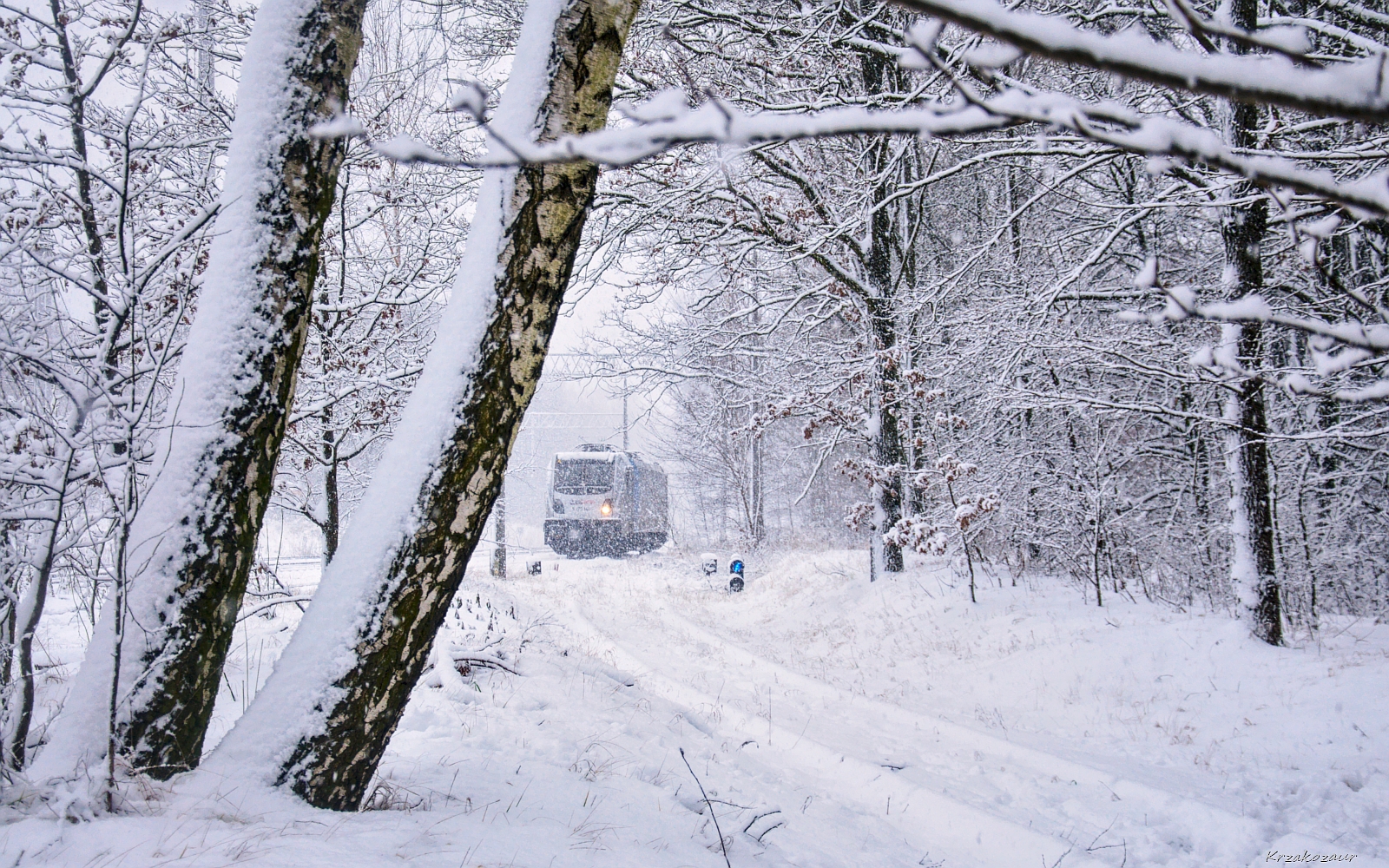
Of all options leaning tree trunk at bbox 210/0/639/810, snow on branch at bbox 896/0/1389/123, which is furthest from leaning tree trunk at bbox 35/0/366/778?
snow on branch at bbox 896/0/1389/123

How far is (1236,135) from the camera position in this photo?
17.5 feet

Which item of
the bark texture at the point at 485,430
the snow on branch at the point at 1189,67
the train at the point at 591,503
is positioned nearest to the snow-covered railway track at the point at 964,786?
the bark texture at the point at 485,430

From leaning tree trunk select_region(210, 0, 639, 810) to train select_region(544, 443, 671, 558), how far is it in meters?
17.4

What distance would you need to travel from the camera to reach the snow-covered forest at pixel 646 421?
6.36ft

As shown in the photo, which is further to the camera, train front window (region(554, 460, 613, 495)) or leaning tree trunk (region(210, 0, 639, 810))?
train front window (region(554, 460, 613, 495))

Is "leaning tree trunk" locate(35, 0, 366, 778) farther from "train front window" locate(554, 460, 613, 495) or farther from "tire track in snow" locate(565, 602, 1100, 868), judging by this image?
"train front window" locate(554, 460, 613, 495)

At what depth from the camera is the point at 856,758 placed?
4.25m

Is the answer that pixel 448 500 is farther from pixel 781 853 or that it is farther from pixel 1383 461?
pixel 1383 461

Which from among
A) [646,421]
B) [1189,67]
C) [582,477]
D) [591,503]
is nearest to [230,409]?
[1189,67]

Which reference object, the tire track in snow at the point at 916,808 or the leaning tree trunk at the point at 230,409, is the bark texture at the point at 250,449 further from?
the tire track in snow at the point at 916,808

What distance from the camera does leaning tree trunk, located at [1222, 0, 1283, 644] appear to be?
5.27m

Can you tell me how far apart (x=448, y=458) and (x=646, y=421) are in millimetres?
8515

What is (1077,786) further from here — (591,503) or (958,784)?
(591,503)

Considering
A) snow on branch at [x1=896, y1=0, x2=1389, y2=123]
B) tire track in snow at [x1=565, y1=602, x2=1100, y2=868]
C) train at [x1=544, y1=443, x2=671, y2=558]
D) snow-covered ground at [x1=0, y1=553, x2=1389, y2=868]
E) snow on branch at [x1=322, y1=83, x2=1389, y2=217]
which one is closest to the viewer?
snow on branch at [x1=896, y1=0, x2=1389, y2=123]
